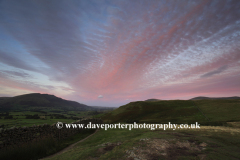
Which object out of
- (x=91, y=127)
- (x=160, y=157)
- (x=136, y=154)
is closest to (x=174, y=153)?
(x=160, y=157)

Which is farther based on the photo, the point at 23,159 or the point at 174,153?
the point at 23,159

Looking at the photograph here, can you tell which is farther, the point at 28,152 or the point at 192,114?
the point at 192,114

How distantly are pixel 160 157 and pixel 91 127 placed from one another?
2753cm

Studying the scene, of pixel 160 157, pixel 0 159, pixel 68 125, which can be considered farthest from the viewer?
pixel 68 125

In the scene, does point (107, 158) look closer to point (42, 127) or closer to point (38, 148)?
point (38, 148)

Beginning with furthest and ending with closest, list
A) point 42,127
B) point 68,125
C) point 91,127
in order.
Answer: point 91,127, point 68,125, point 42,127

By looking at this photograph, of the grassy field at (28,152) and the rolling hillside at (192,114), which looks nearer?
the grassy field at (28,152)

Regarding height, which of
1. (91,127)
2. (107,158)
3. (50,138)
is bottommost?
(91,127)

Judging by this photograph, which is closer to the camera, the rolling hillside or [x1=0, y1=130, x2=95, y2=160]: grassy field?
[x1=0, y1=130, x2=95, y2=160]: grassy field

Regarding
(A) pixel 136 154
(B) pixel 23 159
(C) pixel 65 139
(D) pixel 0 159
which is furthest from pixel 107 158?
(C) pixel 65 139

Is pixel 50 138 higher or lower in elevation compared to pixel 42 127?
lower

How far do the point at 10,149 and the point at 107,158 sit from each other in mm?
11755

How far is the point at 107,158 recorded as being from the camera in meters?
8.23

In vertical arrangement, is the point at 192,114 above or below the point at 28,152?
below
